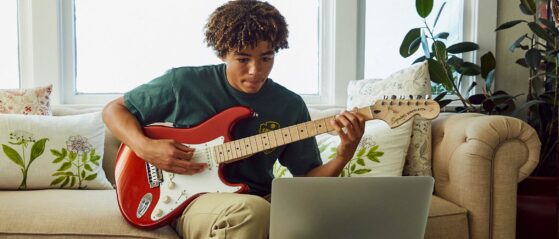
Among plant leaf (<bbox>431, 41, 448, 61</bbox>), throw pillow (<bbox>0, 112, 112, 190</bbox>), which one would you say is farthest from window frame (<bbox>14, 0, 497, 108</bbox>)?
throw pillow (<bbox>0, 112, 112, 190</bbox>)

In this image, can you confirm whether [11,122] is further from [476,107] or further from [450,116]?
[476,107]

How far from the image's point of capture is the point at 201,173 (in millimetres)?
1623

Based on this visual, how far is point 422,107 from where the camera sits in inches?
59.7

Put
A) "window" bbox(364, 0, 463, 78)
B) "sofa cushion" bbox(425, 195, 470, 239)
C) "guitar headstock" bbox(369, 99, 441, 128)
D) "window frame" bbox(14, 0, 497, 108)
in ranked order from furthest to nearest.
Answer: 1. "window" bbox(364, 0, 463, 78)
2. "window frame" bbox(14, 0, 497, 108)
3. "sofa cushion" bbox(425, 195, 470, 239)
4. "guitar headstock" bbox(369, 99, 441, 128)

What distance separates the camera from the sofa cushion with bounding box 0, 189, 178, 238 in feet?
5.30

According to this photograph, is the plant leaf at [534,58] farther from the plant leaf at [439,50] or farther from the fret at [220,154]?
the fret at [220,154]

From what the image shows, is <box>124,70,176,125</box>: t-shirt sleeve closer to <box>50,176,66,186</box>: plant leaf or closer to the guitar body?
the guitar body

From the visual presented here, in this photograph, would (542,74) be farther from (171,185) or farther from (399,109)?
(171,185)

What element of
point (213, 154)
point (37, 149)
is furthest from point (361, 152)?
point (37, 149)

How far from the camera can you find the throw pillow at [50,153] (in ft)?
6.79

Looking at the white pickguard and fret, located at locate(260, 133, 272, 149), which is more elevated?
fret, located at locate(260, 133, 272, 149)

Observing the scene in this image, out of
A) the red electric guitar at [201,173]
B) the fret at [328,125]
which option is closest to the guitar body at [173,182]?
the red electric guitar at [201,173]

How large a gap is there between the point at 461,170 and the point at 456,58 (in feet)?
3.07

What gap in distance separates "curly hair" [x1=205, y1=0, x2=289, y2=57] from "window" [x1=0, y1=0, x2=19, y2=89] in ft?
4.65
